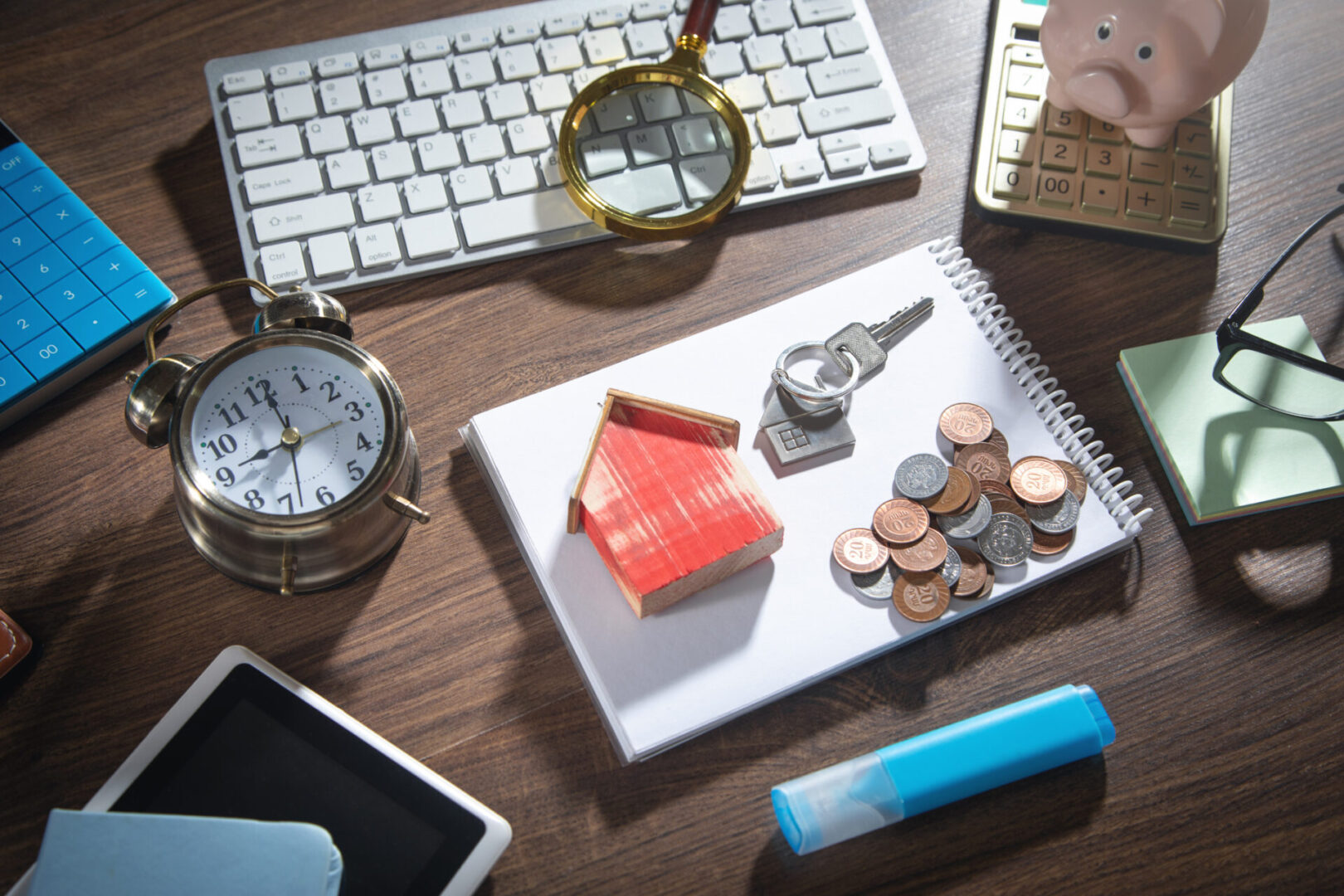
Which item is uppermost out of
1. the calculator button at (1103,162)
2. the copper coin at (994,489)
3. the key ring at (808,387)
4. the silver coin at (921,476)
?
the calculator button at (1103,162)

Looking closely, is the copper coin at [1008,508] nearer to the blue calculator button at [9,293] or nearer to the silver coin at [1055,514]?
the silver coin at [1055,514]

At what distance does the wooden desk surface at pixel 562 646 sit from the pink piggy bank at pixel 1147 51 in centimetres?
12

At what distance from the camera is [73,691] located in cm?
65

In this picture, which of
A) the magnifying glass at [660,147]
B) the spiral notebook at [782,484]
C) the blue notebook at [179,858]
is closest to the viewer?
the blue notebook at [179,858]

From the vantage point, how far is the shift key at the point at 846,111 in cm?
81

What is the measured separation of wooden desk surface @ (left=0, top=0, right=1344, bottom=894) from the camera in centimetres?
65

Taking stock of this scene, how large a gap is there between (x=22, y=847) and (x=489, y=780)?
1.02ft

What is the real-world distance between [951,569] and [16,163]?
80 cm

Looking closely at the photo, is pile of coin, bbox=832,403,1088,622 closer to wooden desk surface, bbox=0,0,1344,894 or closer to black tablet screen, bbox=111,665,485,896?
wooden desk surface, bbox=0,0,1344,894

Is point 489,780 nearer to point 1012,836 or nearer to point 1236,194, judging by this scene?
point 1012,836

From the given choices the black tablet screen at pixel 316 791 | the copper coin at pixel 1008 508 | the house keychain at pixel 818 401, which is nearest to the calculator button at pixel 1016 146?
the house keychain at pixel 818 401

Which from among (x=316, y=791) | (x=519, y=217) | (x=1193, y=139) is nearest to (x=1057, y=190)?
(x=1193, y=139)

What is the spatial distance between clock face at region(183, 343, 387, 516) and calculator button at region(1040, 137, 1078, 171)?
606 millimetres

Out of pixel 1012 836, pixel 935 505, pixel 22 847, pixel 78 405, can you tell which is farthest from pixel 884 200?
pixel 22 847
